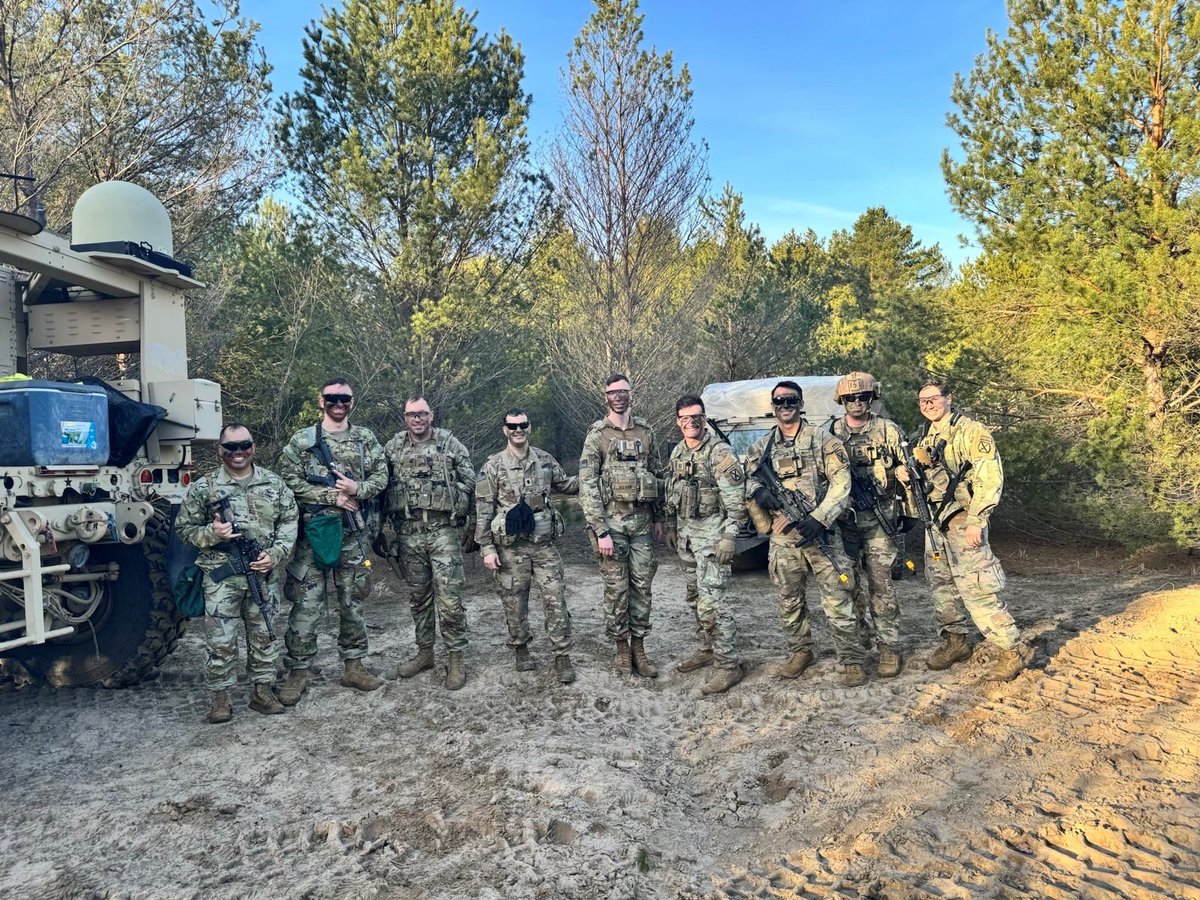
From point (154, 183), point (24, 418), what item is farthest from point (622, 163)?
point (24, 418)

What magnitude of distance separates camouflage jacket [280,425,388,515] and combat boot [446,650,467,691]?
121 centimetres

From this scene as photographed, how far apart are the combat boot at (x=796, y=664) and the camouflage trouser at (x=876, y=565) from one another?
1.37 ft

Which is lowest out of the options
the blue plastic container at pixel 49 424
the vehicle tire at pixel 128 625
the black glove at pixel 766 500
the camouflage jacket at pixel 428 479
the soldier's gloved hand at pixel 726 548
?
the vehicle tire at pixel 128 625

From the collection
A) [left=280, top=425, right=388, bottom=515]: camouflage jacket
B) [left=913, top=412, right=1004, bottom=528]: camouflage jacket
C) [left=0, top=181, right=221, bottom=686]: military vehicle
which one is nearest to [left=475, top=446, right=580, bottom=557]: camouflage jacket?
[left=280, top=425, right=388, bottom=515]: camouflage jacket

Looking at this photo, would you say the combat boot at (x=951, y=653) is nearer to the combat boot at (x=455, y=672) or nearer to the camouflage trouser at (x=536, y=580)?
the camouflage trouser at (x=536, y=580)

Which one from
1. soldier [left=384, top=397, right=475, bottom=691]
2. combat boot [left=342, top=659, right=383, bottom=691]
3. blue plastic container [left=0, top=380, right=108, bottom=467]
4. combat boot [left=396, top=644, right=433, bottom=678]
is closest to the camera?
blue plastic container [left=0, top=380, right=108, bottom=467]

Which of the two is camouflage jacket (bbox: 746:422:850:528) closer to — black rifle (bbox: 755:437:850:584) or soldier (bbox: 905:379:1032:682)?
black rifle (bbox: 755:437:850:584)

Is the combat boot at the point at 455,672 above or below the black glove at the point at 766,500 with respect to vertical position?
below

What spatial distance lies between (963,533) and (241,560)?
14.2 ft

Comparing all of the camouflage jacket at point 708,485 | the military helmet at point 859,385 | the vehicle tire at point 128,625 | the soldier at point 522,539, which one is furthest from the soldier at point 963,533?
the vehicle tire at point 128,625

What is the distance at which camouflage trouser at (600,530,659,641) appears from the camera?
5000mm

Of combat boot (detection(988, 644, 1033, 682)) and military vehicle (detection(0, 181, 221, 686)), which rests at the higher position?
military vehicle (detection(0, 181, 221, 686))

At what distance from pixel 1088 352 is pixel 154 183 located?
10.5m

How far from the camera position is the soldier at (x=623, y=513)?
4.97 m
